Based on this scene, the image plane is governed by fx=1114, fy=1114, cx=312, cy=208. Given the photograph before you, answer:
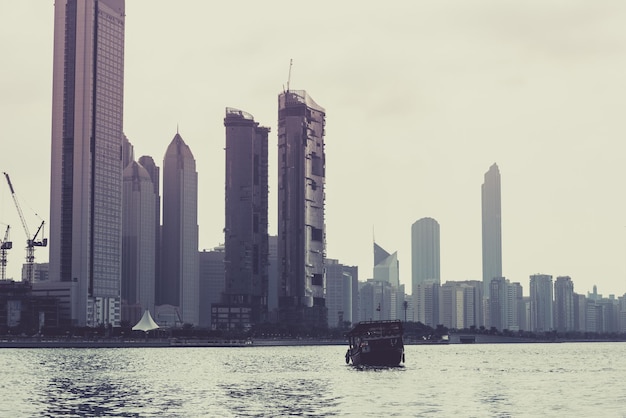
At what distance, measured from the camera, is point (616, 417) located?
117m

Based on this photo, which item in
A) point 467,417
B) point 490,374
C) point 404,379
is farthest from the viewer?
point 490,374

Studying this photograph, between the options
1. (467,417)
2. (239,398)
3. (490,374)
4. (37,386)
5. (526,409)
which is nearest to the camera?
(467,417)

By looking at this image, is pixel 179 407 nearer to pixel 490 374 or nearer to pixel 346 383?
pixel 346 383

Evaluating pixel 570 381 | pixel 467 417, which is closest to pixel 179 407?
pixel 467 417

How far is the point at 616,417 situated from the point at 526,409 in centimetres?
1057

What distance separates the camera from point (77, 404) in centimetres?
12875

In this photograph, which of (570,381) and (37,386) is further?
(570,381)

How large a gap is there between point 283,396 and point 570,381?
2295 inches

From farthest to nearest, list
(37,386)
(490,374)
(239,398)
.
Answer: (490,374) < (37,386) < (239,398)

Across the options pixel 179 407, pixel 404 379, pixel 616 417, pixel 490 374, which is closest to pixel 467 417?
pixel 616 417

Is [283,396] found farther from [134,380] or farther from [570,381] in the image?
[570,381]

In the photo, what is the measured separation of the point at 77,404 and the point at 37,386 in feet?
120

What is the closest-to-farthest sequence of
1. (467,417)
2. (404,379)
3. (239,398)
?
(467,417)
(239,398)
(404,379)

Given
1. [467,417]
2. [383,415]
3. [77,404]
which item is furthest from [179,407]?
[467,417]
